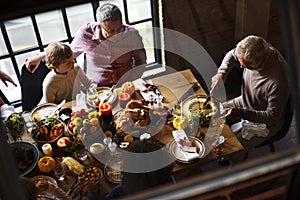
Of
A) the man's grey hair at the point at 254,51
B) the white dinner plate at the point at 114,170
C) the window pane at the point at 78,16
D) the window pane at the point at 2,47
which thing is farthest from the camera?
the window pane at the point at 78,16

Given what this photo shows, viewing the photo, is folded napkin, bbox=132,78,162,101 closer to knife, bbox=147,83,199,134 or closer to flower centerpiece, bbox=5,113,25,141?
knife, bbox=147,83,199,134

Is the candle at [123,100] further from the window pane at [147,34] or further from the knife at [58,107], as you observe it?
the window pane at [147,34]

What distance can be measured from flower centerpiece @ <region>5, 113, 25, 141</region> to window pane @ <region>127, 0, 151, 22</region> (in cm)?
180

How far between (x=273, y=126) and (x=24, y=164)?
1705mm

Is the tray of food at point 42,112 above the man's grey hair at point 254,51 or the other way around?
the other way around

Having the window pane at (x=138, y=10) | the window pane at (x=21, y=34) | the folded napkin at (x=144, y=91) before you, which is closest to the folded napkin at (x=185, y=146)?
the folded napkin at (x=144, y=91)

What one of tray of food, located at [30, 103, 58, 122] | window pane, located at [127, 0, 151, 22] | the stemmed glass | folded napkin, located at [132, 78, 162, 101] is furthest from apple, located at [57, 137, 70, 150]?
window pane, located at [127, 0, 151, 22]

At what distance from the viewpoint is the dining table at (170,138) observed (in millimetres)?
2520

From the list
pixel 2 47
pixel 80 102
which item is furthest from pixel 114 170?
pixel 2 47

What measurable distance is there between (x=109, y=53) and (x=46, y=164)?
1097 millimetres

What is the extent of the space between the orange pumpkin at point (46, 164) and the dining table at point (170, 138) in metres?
0.03

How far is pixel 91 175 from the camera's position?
2498 mm

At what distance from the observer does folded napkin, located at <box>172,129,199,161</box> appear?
2549 millimetres

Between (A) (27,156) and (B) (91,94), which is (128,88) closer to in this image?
(B) (91,94)
